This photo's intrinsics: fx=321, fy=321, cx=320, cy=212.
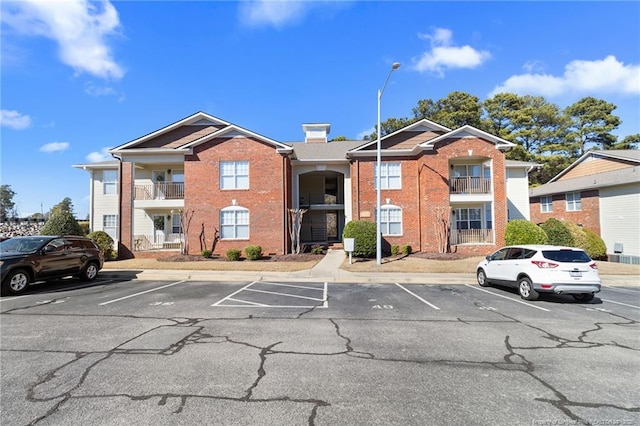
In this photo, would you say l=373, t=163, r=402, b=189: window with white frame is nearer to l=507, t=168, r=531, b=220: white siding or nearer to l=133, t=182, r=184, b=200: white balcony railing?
l=507, t=168, r=531, b=220: white siding

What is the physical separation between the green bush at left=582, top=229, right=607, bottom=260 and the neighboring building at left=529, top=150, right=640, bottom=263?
1310 millimetres

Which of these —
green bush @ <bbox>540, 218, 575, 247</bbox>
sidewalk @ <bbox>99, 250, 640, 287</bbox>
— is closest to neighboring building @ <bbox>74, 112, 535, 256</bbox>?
green bush @ <bbox>540, 218, 575, 247</bbox>

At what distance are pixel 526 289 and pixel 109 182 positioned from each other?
27.3 metres

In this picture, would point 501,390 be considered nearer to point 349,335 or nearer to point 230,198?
point 349,335

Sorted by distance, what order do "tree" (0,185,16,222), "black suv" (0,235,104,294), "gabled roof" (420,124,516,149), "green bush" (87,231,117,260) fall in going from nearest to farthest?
"black suv" (0,235,104,294) < "green bush" (87,231,117,260) < "gabled roof" (420,124,516,149) < "tree" (0,185,16,222)

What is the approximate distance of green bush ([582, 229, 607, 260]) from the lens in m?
21.0

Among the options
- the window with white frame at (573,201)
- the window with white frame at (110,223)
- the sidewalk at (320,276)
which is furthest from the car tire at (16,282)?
the window with white frame at (573,201)

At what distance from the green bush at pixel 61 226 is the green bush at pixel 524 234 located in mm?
25718

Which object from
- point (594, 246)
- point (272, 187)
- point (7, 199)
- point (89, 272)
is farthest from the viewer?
point (7, 199)

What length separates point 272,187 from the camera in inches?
786

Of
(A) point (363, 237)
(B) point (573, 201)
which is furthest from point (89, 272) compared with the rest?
(B) point (573, 201)

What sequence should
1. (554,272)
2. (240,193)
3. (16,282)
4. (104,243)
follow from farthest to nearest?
(240,193), (104,243), (16,282), (554,272)

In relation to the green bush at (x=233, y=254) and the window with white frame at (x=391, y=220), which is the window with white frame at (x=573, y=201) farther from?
the green bush at (x=233, y=254)

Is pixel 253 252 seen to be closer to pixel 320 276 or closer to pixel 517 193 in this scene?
pixel 320 276
